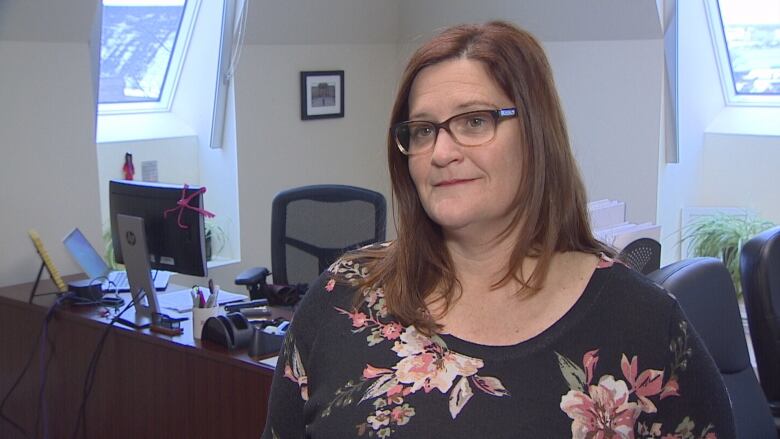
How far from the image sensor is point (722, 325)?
235 centimetres

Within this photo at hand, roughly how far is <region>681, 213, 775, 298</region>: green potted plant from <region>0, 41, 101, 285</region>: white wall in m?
3.19

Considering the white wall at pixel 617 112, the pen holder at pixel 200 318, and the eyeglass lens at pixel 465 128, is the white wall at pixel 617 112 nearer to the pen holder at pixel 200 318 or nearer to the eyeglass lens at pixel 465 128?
the pen holder at pixel 200 318

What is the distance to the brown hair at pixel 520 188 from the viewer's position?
1363 mm

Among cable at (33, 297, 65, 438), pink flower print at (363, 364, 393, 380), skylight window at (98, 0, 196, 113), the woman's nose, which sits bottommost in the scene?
cable at (33, 297, 65, 438)

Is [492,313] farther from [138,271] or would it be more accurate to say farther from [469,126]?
[138,271]

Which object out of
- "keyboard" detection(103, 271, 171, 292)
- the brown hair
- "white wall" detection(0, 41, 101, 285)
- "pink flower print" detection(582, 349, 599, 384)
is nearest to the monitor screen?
"keyboard" detection(103, 271, 171, 292)

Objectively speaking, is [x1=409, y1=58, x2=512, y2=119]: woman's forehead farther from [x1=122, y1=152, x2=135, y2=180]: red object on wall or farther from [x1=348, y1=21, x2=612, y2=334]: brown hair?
[x1=122, y1=152, x2=135, y2=180]: red object on wall

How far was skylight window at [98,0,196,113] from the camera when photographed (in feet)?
17.1

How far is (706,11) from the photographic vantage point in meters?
5.28

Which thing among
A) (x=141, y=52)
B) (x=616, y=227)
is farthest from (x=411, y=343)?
(x=141, y=52)

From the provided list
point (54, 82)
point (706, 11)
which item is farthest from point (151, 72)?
point (706, 11)

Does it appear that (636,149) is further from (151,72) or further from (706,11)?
(151,72)

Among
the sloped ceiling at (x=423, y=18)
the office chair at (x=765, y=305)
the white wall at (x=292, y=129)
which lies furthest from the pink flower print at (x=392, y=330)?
the white wall at (x=292, y=129)

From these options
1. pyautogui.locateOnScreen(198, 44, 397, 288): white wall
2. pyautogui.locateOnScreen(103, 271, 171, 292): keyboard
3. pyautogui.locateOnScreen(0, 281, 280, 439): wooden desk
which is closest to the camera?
pyautogui.locateOnScreen(0, 281, 280, 439): wooden desk
